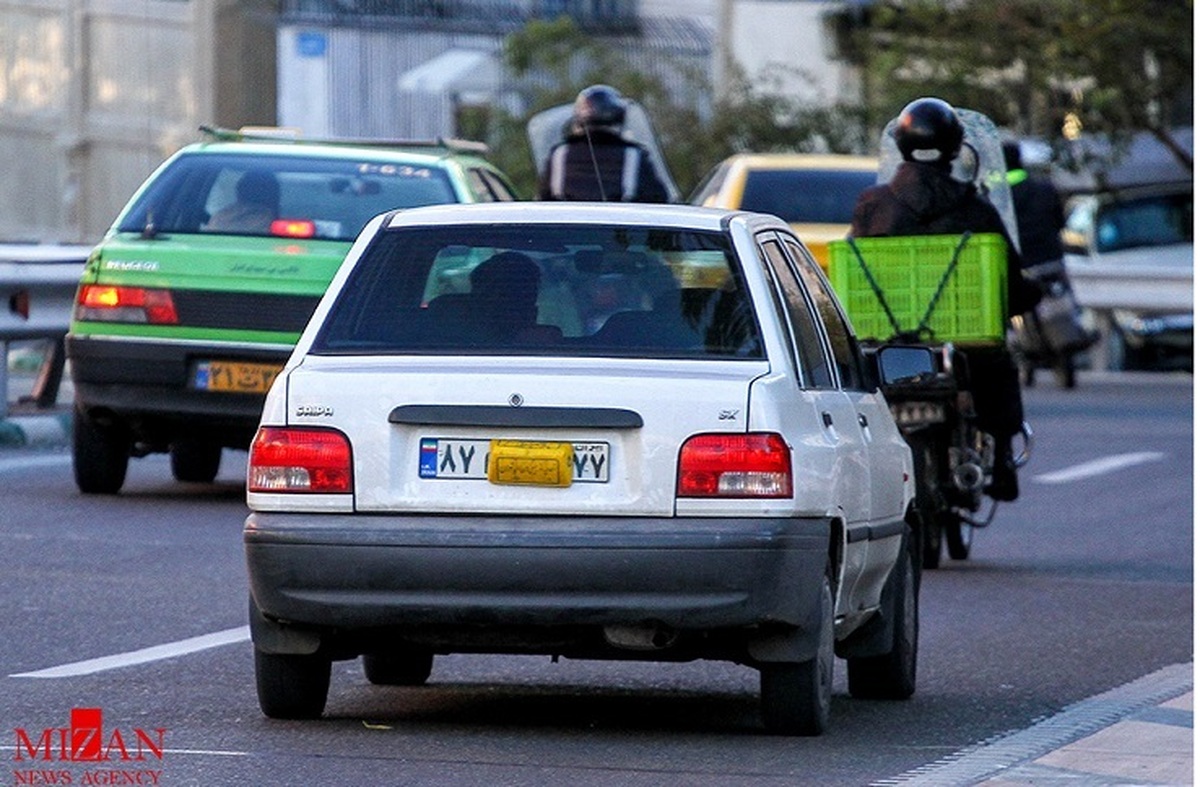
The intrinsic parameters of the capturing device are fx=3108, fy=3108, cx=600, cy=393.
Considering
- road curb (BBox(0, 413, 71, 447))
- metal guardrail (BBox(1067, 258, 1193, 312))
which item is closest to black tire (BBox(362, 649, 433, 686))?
road curb (BBox(0, 413, 71, 447))

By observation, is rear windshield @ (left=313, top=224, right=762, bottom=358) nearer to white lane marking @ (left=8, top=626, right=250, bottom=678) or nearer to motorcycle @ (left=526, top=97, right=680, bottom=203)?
white lane marking @ (left=8, top=626, right=250, bottom=678)

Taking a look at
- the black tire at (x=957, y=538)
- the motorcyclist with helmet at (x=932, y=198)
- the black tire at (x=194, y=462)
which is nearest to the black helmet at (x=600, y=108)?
the black tire at (x=194, y=462)

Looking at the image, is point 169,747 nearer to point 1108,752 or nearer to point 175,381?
point 1108,752

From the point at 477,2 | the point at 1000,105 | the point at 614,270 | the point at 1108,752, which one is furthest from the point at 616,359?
the point at 477,2

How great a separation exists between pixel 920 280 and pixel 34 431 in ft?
23.3

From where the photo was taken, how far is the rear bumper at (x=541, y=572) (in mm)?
7836

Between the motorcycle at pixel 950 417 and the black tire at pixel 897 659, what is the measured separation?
2843 millimetres

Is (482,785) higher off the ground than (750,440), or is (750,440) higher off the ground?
(750,440)

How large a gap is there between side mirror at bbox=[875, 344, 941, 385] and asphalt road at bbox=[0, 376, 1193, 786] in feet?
3.29

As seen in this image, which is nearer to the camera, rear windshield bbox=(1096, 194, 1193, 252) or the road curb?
the road curb

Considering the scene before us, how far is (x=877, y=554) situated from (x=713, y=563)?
1164 mm

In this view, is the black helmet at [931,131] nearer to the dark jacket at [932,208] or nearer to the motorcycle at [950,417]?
the dark jacket at [932,208]

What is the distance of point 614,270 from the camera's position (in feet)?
27.7

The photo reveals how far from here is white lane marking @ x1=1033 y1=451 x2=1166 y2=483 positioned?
19266 mm
